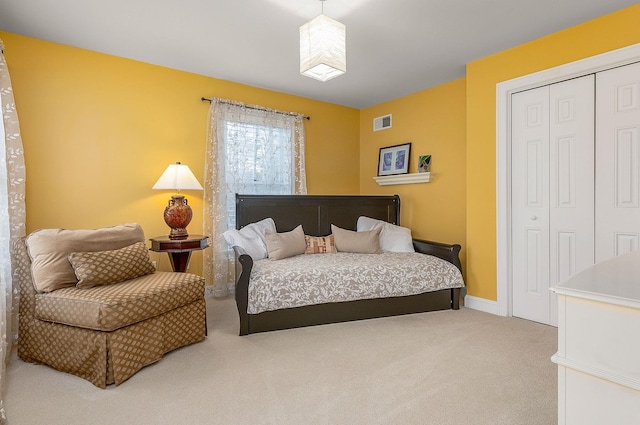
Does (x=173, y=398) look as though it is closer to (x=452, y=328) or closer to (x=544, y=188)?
(x=452, y=328)

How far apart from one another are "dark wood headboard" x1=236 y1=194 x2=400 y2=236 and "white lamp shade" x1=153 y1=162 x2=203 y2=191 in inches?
24.7

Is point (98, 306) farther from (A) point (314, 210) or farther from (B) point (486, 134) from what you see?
(B) point (486, 134)

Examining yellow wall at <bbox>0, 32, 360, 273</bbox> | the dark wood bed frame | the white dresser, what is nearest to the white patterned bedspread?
the dark wood bed frame

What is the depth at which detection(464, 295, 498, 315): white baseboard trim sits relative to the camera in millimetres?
3262

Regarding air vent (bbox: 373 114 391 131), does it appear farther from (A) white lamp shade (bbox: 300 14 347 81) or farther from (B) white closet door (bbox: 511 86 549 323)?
(A) white lamp shade (bbox: 300 14 347 81)

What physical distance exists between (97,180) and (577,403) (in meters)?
3.67

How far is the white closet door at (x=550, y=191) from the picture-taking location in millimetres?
2738

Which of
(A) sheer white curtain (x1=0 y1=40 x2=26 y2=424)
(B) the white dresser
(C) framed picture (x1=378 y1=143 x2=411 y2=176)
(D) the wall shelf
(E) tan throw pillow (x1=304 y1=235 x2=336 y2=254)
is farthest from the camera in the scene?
(C) framed picture (x1=378 y1=143 x2=411 y2=176)

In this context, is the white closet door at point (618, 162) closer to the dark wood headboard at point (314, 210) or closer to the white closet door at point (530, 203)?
the white closet door at point (530, 203)

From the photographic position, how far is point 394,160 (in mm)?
4566

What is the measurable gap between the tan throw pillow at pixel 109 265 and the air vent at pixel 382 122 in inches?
134

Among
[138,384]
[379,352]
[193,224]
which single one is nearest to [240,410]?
[138,384]

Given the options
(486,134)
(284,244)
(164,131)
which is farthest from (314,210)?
(486,134)

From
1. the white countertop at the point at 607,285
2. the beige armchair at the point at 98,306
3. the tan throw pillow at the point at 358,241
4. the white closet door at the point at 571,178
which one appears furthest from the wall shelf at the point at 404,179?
the white countertop at the point at 607,285
